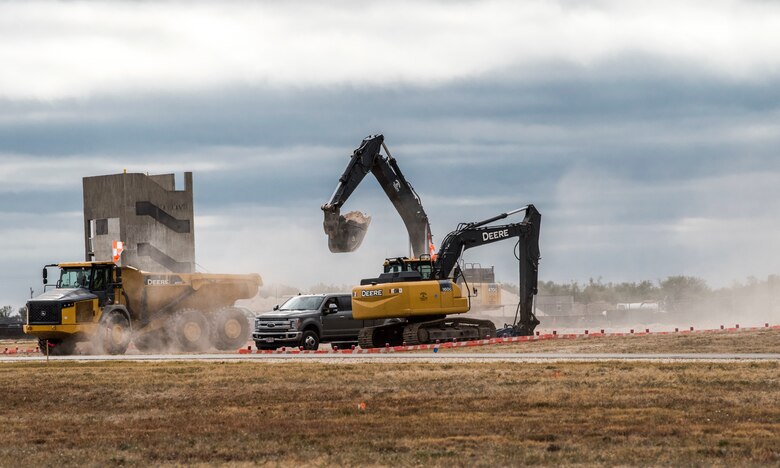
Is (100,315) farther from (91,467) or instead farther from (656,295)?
(656,295)

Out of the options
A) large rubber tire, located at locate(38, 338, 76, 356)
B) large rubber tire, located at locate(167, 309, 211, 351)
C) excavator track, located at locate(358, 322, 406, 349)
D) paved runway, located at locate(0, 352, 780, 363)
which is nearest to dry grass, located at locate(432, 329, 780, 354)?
paved runway, located at locate(0, 352, 780, 363)

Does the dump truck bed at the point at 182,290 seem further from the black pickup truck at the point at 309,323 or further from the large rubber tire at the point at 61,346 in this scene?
the black pickup truck at the point at 309,323

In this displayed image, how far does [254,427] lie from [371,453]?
3.84 m

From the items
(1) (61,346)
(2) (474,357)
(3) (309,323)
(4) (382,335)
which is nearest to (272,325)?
(3) (309,323)

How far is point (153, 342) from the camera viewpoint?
48.5 meters

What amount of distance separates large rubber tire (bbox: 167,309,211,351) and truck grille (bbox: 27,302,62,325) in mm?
5872

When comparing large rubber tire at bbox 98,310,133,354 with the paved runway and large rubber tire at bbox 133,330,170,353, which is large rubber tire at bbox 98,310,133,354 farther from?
the paved runway

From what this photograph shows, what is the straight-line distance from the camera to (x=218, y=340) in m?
50.0

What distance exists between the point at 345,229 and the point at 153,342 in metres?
9.14

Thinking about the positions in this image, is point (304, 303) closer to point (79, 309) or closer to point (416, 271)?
point (416, 271)

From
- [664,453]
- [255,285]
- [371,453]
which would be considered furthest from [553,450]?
[255,285]

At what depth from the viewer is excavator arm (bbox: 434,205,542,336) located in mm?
49719

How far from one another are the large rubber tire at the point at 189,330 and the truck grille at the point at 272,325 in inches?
212

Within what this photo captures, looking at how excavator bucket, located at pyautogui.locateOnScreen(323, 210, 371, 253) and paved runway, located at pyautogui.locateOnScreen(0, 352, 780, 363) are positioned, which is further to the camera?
excavator bucket, located at pyautogui.locateOnScreen(323, 210, 371, 253)
